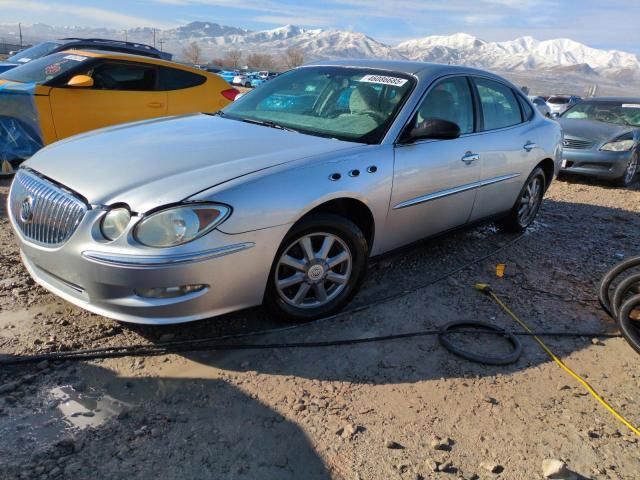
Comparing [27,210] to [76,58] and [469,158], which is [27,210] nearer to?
[469,158]

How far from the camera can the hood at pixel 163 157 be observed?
261 centimetres

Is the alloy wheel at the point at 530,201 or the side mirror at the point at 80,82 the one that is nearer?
the alloy wheel at the point at 530,201

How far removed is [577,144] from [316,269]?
291 inches

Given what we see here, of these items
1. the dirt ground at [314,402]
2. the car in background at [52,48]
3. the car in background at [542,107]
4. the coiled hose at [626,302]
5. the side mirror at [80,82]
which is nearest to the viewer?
the dirt ground at [314,402]

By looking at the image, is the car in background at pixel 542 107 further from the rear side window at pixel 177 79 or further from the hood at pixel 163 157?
the rear side window at pixel 177 79

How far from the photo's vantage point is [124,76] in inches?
259

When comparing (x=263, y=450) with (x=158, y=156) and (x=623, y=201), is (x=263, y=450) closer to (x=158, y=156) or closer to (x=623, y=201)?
(x=158, y=156)

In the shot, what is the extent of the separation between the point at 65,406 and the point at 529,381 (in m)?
2.39

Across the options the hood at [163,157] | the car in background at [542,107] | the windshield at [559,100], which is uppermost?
the hood at [163,157]

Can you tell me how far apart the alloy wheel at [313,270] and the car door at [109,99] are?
430cm

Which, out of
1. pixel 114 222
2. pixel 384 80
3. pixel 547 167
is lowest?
pixel 547 167

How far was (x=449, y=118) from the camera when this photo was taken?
402 cm

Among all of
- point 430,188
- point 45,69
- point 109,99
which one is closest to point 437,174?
point 430,188

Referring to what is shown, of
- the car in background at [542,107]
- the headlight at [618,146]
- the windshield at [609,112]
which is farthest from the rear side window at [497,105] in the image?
the windshield at [609,112]
